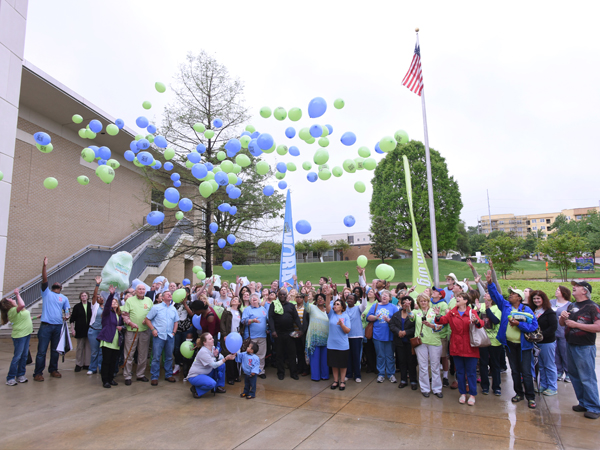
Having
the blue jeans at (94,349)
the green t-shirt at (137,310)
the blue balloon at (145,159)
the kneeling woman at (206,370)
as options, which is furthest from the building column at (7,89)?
the kneeling woman at (206,370)

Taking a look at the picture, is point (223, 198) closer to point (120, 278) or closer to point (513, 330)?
point (120, 278)

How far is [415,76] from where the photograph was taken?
39.1ft

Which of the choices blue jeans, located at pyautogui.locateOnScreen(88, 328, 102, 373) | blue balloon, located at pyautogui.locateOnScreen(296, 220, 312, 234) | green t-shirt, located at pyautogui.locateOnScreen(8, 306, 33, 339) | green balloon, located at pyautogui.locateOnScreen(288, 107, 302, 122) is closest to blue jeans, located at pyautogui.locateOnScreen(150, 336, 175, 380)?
blue jeans, located at pyautogui.locateOnScreen(88, 328, 102, 373)

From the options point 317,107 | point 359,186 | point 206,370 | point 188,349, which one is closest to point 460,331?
point 206,370

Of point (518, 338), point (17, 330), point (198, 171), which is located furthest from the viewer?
point (198, 171)

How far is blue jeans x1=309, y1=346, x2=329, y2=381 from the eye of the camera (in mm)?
6160

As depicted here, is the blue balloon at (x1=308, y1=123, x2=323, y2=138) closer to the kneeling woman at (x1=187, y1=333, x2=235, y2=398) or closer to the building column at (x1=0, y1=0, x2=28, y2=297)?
the kneeling woman at (x1=187, y1=333, x2=235, y2=398)

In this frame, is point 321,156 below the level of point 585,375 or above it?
above

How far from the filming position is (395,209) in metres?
32.4

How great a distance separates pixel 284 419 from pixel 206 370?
1562mm

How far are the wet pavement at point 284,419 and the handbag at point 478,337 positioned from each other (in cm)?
80

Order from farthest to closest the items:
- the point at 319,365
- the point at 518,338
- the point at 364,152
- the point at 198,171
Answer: the point at 364,152 → the point at 198,171 → the point at 319,365 → the point at 518,338

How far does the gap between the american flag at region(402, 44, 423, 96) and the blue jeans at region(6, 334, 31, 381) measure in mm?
11908

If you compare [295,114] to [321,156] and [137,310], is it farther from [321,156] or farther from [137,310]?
[137,310]
